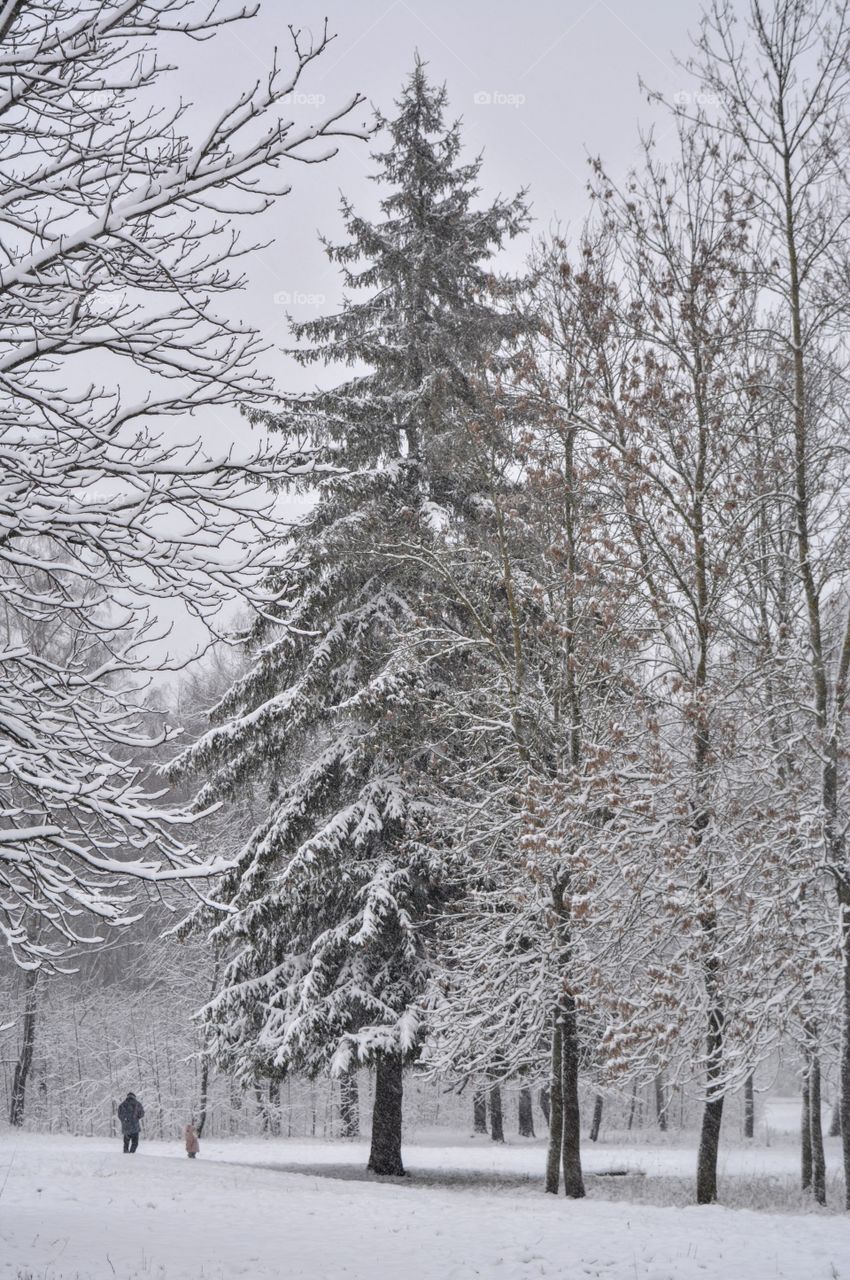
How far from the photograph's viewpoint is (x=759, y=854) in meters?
8.62

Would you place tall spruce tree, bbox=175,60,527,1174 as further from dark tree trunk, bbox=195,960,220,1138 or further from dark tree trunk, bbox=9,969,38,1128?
dark tree trunk, bbox=9,969,38,1128

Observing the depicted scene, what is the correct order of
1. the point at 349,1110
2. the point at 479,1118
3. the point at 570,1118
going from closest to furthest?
the point at 570,1118, the point at 349,1110, the point at 479,1118

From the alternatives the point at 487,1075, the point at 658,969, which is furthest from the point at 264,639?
the point at 658,969

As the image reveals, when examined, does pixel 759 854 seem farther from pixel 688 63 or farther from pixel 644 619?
pixel 688 63

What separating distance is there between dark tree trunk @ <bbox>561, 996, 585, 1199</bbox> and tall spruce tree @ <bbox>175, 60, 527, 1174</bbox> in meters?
2.03

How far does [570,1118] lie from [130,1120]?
9.55 metres

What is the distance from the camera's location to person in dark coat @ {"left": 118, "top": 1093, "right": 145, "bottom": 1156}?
17.1 metres

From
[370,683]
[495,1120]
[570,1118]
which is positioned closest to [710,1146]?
[570,1118]

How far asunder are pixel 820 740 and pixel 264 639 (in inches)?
357

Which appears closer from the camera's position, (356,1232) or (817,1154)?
(356,1232)

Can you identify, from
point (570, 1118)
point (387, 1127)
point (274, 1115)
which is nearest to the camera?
point (570, 1118)

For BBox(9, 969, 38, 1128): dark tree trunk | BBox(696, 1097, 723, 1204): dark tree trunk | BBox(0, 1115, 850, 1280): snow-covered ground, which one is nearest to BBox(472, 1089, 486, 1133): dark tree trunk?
BBox(9, 969, 38, 1128): dark tree trunk

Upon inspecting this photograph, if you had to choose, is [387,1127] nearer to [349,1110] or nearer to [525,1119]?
[349,1110]

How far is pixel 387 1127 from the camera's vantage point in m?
14.3
